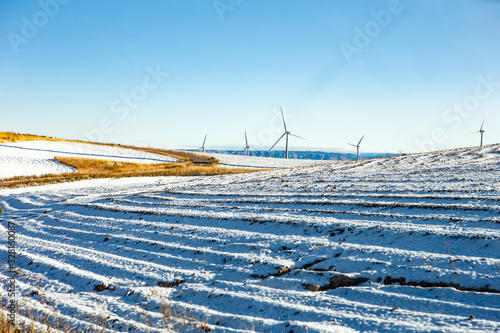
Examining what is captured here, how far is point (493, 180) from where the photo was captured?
666cm

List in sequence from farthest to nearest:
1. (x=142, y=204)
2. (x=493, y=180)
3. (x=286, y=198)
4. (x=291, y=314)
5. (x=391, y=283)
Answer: (x=142, y=204) < (x=286, y=198) < (x=493, y=180) < (x=391, y=283) < (x=291, y=314)

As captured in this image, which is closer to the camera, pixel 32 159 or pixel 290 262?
pixel 290 262

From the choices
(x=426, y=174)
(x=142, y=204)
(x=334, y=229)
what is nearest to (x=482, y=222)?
(x=334, y=229)

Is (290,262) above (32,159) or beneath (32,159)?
above

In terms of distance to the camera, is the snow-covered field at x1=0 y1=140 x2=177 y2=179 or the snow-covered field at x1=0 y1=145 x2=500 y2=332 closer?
the snow-covered field at x1=0 y1=145 x2=500 y2=332

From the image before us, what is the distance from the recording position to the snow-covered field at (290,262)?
117 inches

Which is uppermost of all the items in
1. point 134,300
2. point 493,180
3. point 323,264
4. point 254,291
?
point 493,180

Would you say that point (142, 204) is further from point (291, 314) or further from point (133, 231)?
Result: point (291, 314)

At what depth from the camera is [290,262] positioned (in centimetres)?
406

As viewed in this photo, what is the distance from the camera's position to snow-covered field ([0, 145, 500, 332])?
9.77ft

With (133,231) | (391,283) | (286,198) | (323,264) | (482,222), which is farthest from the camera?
(286,198)

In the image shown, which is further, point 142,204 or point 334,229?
point 142,204

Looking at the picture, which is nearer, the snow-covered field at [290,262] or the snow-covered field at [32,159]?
the snow-covered field at [290,262]

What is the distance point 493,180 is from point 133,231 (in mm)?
7432
